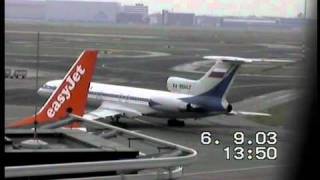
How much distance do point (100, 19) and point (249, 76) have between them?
17.8m

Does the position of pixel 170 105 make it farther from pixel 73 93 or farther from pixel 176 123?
pixel 73 93

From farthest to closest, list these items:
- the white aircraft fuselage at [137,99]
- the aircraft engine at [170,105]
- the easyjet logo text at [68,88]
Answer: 1. the white aircraft fuselage at [137,99]
2. the aircraft engine at [170,105]
3. the easyjet logo text at [68,88]

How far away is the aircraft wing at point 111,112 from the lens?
1223cm

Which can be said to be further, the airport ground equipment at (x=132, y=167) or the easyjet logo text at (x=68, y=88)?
the easyjet logo text at (x=68, y=88)

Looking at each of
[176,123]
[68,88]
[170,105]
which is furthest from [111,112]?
[68,88]

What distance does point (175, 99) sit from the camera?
479 inches

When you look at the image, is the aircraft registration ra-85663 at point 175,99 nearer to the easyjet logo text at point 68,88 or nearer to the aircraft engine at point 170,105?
the aircraft engine at point 170,105

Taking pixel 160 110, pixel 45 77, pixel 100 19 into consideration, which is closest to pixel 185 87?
pixel 160 110

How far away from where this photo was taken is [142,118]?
41.6ft

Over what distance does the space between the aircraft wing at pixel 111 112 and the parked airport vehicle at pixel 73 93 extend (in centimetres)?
504

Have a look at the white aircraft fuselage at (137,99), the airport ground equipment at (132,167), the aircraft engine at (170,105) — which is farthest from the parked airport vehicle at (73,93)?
the white aircraft fuselage at (137,99)

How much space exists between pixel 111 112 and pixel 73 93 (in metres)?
7.50

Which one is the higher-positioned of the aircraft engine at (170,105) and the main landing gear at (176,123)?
the aircraft engine at (170,105)

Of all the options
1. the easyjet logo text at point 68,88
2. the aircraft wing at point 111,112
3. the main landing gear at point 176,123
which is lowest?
the main landing gear at point 176,123
